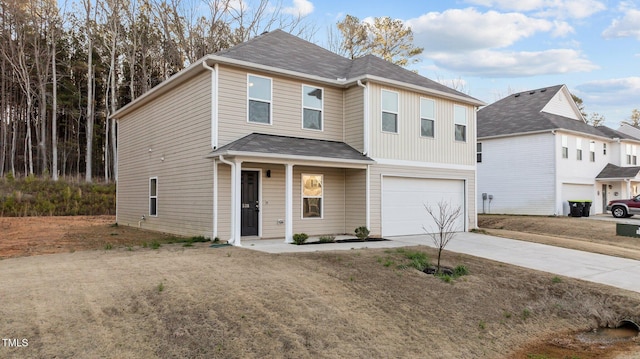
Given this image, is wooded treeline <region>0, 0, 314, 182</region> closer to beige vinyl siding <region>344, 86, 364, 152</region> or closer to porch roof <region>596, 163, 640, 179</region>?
beige vinyl siding <region>344, 86, 364, 152</region>

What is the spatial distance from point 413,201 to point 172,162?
813 centimetres

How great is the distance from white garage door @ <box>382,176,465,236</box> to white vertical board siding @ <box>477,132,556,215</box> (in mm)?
9245

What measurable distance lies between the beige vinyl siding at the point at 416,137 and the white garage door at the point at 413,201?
83 cm

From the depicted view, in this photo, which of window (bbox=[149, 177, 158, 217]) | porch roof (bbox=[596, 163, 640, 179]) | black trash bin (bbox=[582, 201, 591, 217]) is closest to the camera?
window (bbox=[149, 177, 158, 217])

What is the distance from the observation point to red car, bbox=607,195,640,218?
21.8 metres

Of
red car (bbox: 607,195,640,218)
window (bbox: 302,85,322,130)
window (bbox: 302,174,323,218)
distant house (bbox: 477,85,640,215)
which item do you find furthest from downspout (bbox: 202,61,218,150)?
red car (bbox: 607,195,640,218)

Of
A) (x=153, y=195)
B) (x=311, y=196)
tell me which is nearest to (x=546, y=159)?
(x=311, y=196)

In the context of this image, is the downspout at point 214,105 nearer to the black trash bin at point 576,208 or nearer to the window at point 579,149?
the black trash bin at point 576,208

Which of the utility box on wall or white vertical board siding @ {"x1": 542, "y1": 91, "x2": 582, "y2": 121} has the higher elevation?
white vertical board siding @ {"x1": 542, "y1": 91, "x2": 582, "y2": 121}

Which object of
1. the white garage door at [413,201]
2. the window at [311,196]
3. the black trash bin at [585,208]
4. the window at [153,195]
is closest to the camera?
the window at [311,196]

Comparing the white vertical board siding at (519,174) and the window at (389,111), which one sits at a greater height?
the window at (389,111)

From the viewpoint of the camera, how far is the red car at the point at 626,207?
2181 cm

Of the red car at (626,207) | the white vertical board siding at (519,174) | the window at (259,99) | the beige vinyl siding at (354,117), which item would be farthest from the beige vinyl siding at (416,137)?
the red car at (626,207)

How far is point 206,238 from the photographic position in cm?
1124
